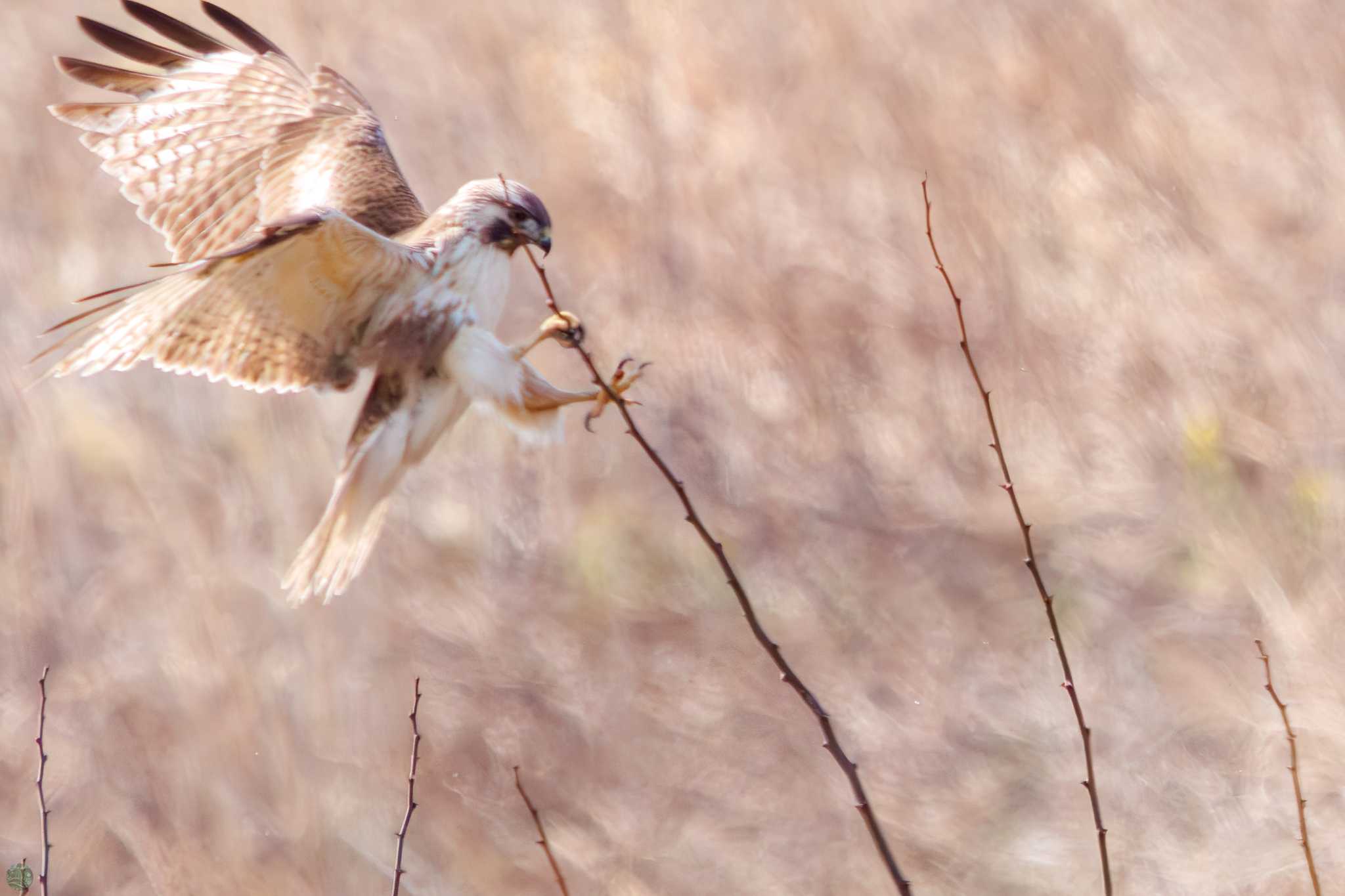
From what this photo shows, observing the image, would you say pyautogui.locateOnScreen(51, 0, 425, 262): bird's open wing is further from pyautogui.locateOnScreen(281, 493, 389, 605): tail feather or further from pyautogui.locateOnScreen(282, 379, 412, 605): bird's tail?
pyautogui.locateOnScreen(281, 493, 389, 605): tail feather

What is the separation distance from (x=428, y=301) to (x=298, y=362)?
24cm

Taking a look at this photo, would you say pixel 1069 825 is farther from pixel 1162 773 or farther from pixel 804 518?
pixel 804 518

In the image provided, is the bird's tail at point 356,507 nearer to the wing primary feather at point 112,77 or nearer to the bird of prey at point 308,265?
the bird of prey at point 308,265

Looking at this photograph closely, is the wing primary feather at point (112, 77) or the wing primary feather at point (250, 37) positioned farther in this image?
the wing primary feather at point (250, 37)

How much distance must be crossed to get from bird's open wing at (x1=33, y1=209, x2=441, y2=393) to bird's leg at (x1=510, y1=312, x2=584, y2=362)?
0.42 feet

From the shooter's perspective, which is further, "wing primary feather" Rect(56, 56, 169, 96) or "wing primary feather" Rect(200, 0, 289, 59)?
"wing primary feather" Rect(200, 0, 289, 59)

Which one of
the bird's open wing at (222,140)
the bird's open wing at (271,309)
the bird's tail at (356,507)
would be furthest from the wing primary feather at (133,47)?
the bird's tail at (356,507)

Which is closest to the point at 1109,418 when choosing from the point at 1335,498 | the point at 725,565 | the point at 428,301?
Answer: the point at 1335,498

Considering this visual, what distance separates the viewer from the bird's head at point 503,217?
2037 millimetres

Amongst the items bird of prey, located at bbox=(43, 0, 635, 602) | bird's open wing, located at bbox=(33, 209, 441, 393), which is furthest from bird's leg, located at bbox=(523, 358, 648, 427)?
bird's open wing, located at bbox=(33, 209, 441, 393)

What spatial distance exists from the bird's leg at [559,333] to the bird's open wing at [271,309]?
5.0 inches

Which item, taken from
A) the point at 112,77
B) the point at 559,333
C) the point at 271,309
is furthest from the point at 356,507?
the point at 112,77

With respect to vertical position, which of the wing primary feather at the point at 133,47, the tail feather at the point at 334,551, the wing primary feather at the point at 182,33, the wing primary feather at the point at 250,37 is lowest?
the tail feather at the point at 334,551

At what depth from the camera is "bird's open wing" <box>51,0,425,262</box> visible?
2377 millimetres
